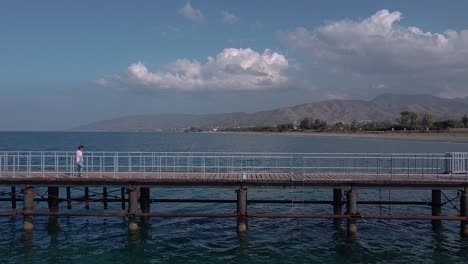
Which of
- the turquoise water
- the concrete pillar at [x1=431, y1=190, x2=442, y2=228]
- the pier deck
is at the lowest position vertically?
the turquoise water

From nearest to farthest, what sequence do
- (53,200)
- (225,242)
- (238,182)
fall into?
(238,182)
(225,242)
(53,200)

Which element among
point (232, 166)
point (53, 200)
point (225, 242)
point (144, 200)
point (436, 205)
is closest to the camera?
point (225, 242)

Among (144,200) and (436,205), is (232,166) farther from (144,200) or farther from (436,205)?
(436,205)

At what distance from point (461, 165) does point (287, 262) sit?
13944 mm

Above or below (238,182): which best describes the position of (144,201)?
below

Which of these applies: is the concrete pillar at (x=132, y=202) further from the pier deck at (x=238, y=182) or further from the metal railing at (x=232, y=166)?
the metal railing at (x=232, y=166)

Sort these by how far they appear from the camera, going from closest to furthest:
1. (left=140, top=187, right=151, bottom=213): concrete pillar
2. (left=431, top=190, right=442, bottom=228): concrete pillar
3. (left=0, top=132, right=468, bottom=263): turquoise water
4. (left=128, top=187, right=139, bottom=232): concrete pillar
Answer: (left=0, top=132, right=468, bottom=263): turquoise water → (left=128, top=187, right=139, bottom=232): concrete pillar → (left=431, top=190, right=442, bottom=228): concrete pillar → (left=140, top=187, right=151, bottom=213): concrete pillar

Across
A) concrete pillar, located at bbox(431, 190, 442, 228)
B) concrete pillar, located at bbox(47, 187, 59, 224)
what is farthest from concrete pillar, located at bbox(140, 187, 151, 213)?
concrete pillar, located at bbox(431, 190, 442, 228)

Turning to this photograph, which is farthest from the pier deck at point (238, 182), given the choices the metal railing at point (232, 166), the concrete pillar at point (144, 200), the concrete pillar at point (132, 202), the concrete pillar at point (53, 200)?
the concrete pillar at point (144, 200)

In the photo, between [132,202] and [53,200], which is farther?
[53,200]

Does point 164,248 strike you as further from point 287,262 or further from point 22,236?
point 22,236

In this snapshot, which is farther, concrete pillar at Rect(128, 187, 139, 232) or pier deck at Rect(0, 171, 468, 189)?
A: concrete pillar at Rect(128, 187, 139, 232)

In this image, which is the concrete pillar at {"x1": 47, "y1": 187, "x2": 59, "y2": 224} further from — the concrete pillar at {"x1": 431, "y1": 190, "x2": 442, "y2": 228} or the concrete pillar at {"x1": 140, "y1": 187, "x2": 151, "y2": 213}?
the concrete pillar at {"x1": 431, "y1": 190, "x2": 442, "y2": 228}

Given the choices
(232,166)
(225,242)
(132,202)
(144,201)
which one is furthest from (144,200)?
(225,242)
